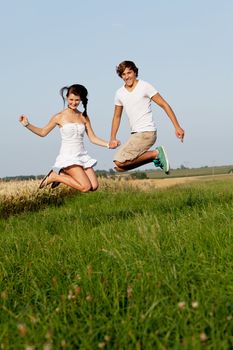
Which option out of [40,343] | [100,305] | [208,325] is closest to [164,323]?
[208,325]

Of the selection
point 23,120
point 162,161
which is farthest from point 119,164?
point 23,120

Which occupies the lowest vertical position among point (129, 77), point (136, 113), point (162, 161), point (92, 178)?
point (92, 178)

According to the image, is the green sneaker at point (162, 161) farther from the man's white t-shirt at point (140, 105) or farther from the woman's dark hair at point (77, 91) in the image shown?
the woman's dark hair at point (77, 91)

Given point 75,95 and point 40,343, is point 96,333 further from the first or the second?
point 75,95

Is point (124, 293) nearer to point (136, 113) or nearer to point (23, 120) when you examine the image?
point (136, 113)

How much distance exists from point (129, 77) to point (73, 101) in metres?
1.07

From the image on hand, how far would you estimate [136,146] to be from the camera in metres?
9.02

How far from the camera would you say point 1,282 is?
4.91m

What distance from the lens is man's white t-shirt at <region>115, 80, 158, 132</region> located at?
8.98 metres

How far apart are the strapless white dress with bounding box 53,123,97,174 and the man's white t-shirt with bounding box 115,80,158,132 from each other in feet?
3.08

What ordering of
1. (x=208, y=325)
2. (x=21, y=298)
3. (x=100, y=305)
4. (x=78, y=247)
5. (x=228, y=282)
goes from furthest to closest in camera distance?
1. (x=78, y=247)
2. (x=21, y=298)
3. (x=228, y=282)
4. (x=100, y=305)
5. (x=208, y=325)

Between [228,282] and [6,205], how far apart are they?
12.9 metres

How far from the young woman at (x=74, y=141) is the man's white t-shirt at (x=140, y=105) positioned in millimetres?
654

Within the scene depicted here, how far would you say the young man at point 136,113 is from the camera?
29.5ft
